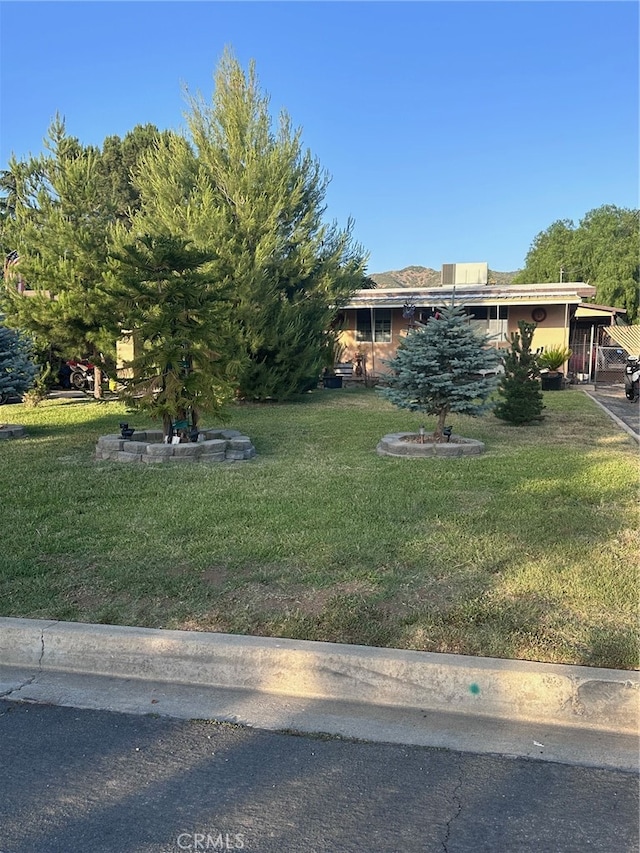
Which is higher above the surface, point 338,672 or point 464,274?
point 464,274

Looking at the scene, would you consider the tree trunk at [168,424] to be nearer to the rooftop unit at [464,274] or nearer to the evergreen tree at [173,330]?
→ the evergreen tree at [173,330]

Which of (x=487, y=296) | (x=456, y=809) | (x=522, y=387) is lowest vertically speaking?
(x=456, y=809)

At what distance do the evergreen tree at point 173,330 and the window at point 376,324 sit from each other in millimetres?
14713

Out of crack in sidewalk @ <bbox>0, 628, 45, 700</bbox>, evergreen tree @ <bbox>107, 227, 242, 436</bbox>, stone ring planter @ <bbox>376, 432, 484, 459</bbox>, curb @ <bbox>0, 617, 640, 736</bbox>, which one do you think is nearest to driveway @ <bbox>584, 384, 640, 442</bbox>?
stone ring planter @ <bbox>376, 432, 484, 459</bbox>

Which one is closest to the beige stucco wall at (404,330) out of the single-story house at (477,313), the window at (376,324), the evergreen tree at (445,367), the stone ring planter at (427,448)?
the single-story house at (477,313)

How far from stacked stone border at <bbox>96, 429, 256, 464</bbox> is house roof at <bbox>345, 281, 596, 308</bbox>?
1312 centimetres

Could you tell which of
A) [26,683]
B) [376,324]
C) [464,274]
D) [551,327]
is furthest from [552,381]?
[26,683]

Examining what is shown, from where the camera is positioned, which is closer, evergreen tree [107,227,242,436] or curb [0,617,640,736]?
curb [0,617,640,736]

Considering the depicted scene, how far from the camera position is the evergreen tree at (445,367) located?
8875mm

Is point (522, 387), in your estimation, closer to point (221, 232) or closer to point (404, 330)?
point (221, 232)

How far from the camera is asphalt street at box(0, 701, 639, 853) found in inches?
87.9

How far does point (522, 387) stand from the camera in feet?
38.5

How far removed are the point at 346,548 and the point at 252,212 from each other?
12.8 metres

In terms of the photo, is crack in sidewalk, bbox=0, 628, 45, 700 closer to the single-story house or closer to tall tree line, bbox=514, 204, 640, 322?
the single-story house
